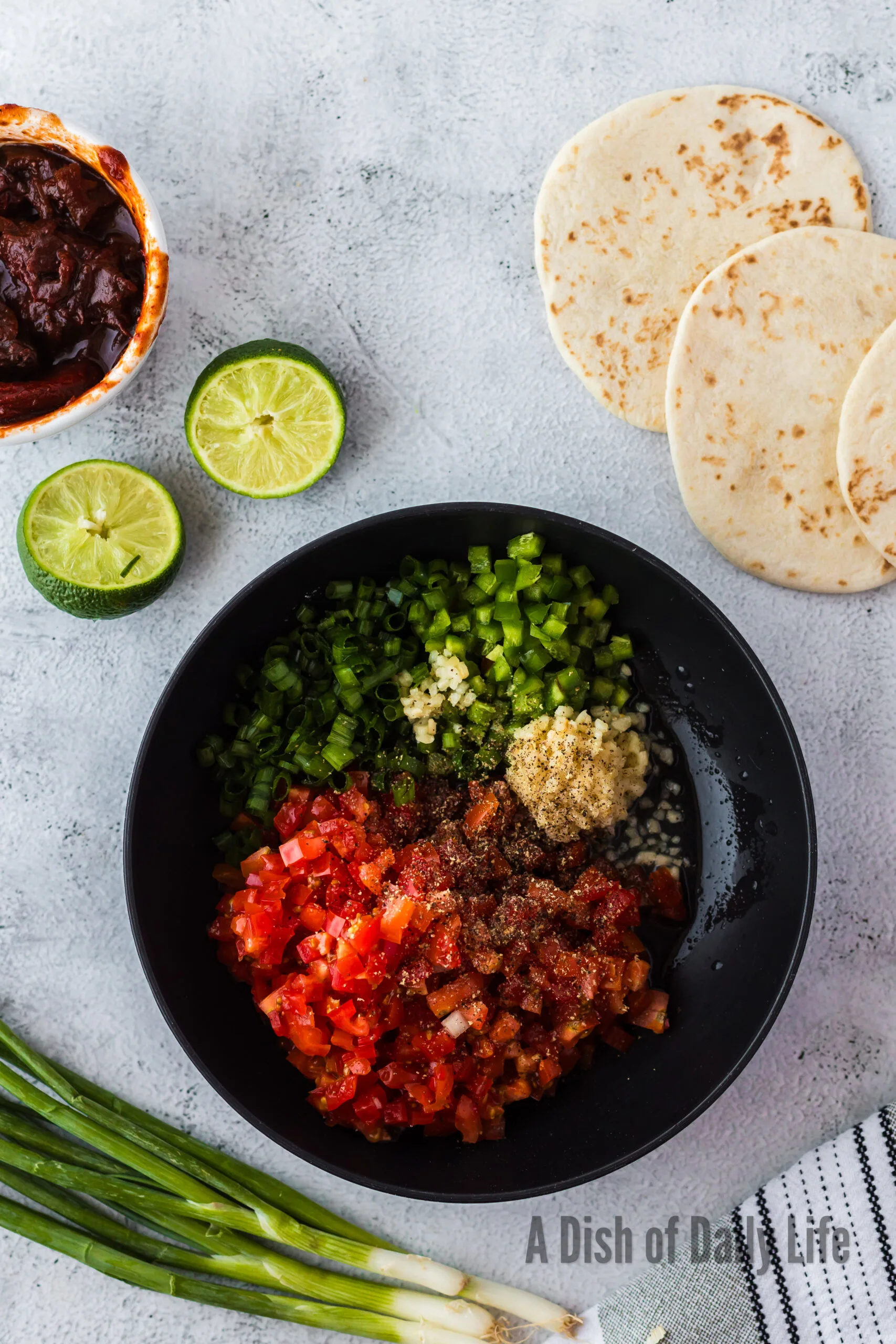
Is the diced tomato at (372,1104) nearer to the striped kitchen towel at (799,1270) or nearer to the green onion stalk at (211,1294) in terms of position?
the green onion stalk at (211,1294)

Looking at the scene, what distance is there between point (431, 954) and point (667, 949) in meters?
0.77

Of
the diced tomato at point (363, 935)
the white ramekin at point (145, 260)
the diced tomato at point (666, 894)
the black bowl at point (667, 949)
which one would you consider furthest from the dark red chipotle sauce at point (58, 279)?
the diced tomato at point (666, 894)

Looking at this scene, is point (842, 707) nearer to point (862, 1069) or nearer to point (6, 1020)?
point (862, 1069)

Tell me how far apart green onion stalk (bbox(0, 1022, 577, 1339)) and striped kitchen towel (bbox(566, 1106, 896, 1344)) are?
11.9 inches

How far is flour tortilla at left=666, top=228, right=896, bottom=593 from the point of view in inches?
98.5

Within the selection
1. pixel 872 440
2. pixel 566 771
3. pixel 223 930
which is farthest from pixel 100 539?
pixel 872 440

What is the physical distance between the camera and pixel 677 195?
2.57 metres

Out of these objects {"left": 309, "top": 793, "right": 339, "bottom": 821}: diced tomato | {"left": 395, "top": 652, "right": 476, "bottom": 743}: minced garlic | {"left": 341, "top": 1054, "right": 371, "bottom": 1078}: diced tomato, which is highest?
{"left": 395, "top": 652, "right": 476, "bottom": 743}: minced garlic

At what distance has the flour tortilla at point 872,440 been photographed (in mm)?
2457

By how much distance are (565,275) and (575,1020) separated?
1.98 metres

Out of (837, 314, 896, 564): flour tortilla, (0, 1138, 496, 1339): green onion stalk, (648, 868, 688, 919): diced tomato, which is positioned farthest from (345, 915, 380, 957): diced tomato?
(837, 314, 896, 564): flour tortilla

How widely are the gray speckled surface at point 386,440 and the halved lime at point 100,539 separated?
18 cm

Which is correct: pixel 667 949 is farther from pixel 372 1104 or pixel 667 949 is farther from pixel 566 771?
pixel 372 1104

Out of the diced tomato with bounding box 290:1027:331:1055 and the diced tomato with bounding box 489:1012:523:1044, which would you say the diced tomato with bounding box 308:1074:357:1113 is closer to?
the diced tomato with bounding box 290:1027:331:1055
